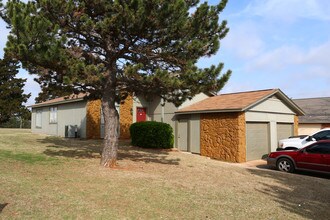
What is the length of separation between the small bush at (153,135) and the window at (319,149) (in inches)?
326

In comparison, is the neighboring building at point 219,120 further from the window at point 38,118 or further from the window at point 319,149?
the window at point 38,118

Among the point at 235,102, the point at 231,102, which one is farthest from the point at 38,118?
the point at 235,102

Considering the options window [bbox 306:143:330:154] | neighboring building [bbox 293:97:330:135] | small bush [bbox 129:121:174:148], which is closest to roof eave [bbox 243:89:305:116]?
window [bbox 306:143:330:154]

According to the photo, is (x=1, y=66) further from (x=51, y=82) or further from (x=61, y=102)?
(x=51, y=82)

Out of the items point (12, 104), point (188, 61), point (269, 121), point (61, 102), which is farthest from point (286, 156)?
point (12, 104)

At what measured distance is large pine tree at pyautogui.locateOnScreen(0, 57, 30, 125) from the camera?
37938 millimetres

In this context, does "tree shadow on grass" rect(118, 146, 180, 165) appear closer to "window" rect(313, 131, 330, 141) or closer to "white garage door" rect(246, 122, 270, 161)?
"white garage door" rect(246, 122, 270, 161)

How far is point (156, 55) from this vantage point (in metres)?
10.4

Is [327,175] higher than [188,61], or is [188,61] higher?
[188,61]

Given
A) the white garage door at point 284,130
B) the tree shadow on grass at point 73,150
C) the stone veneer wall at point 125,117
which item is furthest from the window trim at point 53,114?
the white garage door at point 284,130

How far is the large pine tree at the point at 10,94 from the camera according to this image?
124ft

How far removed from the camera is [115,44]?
10.3m

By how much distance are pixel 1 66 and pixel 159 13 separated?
1445 inches

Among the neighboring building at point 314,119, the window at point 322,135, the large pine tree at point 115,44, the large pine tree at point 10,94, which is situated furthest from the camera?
the large pine tree at point 10,94
